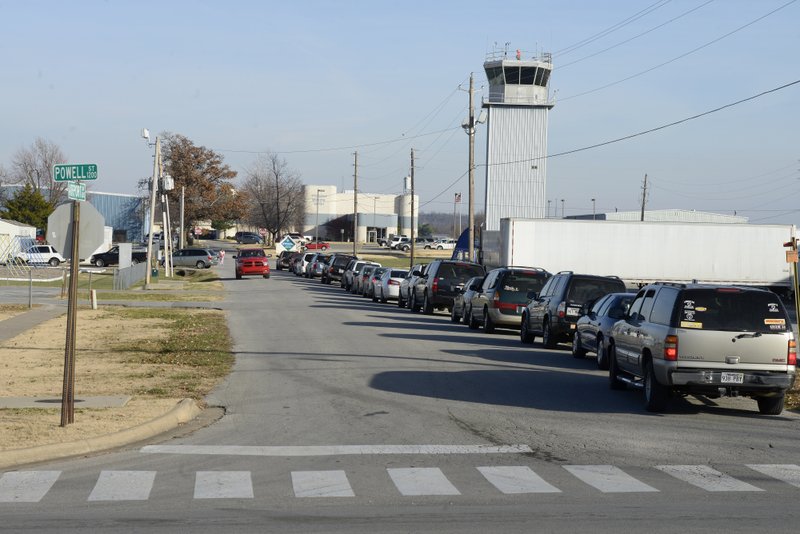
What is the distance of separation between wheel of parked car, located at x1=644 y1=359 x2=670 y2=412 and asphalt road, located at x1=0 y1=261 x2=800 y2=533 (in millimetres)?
167

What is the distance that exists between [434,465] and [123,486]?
3115mm

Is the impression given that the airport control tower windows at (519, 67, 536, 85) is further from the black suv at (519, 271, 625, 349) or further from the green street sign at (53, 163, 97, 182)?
the green street sign at (53, 163, 97, 182)

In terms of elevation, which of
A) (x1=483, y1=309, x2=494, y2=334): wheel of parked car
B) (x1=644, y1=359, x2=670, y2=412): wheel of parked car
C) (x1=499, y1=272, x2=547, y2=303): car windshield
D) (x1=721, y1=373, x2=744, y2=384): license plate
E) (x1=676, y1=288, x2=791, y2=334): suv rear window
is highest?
(x1=676, y1=288, x2=791, y2=334): suv rear window

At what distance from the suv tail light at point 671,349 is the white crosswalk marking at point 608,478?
3420mm

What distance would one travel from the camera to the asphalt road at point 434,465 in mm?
8062

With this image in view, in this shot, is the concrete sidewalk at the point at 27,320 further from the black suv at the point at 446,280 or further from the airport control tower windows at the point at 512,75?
the airport control tower windows at the point at 512,75

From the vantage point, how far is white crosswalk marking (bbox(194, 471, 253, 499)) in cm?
886

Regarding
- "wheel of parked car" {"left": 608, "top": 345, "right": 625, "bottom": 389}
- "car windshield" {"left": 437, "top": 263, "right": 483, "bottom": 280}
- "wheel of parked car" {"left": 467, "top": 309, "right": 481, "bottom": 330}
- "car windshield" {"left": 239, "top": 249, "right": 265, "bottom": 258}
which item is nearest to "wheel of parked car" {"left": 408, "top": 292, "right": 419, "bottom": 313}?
"car windshield" {"left": 437, "top": 263, "right": 483, "bottom": 280}

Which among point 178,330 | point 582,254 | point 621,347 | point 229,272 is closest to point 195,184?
point 229,272

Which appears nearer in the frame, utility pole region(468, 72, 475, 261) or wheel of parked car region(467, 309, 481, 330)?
wheel of parked car region(467, 309, 481, 330)

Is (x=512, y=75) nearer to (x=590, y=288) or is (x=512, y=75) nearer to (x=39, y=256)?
(x=39, y=256)

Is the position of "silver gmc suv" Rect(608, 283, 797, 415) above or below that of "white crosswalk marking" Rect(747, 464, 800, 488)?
above

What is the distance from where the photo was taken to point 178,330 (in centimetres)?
2762

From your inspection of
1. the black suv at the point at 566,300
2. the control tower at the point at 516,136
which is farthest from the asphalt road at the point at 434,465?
the control tower at the point at 516,136
